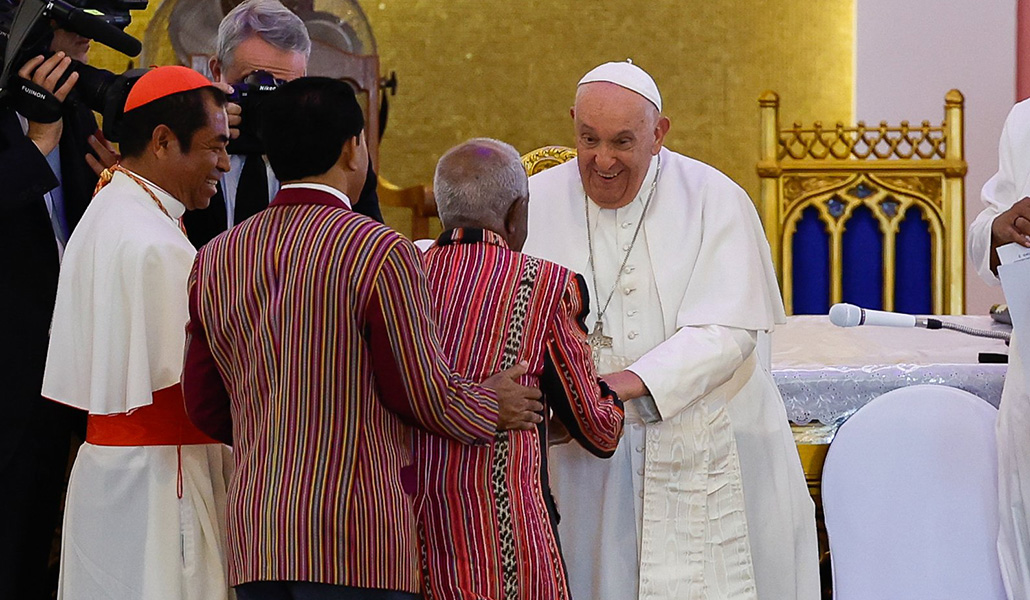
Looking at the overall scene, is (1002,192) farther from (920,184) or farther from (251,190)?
(920,184)

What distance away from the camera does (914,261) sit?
5.71 metres

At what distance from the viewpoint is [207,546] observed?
8.52 feet

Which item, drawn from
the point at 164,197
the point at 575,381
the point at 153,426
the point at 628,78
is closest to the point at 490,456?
the point at 575,381

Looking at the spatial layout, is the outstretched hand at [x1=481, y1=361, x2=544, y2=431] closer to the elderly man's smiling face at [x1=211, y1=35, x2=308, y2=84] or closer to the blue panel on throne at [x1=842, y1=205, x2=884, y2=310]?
the elderly man's smiling face at [x1=211, y1=35, x2=308, y2=84]

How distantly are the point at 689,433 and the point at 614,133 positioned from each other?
0.71 metres

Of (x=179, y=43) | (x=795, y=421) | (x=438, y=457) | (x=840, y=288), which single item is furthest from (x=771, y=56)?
(x=438, y=457)

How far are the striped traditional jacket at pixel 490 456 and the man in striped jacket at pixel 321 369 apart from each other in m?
0.13

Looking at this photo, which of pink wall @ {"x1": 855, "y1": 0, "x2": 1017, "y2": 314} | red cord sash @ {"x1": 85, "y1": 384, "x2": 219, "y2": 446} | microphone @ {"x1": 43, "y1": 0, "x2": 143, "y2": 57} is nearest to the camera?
red cord sash @ {"x1": 85, "y1": 384, "x2": 219, "y2": 446}


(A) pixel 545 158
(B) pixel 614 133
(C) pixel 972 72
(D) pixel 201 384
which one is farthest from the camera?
(C) pixel 972 72

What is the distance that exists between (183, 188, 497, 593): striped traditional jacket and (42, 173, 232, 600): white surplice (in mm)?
383

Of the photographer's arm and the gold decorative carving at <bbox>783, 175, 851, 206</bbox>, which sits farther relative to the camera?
the gold decorative carving at <bbox>783, 175, 851, 206</bbox>

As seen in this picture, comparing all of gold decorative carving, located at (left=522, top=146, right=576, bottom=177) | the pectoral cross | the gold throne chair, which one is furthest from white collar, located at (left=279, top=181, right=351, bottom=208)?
the gold throne chair

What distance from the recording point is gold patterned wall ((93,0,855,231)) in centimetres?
708

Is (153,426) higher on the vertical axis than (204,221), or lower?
lower
